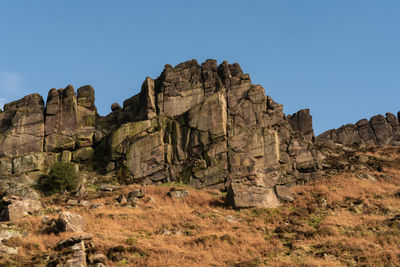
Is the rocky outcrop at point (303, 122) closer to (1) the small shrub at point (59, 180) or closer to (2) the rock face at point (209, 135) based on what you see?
(2) the rock face at point (209, 135)

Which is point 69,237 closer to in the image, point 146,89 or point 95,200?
point 95,200

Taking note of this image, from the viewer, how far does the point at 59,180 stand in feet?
146

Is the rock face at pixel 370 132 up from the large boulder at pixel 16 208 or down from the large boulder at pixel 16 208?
up

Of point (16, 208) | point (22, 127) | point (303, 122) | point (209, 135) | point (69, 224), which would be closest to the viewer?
point (69, 224)

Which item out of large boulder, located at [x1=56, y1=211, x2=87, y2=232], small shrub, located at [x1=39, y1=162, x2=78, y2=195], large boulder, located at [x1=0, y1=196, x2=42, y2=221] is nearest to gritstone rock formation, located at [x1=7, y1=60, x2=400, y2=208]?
small shrub, located at [x1=39, y1=162, x2=78, y2=195]

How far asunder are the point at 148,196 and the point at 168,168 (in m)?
8.99

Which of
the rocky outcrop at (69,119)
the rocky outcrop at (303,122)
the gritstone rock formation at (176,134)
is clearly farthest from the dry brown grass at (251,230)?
the rocky outcrop at (303,122)

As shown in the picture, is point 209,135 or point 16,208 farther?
point 209,135

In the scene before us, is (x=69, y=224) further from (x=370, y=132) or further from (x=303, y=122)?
(x=370, y=132)

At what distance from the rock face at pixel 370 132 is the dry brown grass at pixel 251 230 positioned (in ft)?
89.4

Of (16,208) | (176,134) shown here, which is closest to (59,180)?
(176,134)

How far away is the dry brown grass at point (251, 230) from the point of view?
22.5 meters

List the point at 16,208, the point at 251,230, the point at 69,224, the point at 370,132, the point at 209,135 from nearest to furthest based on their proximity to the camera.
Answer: the point at 69,224
the point at 251,230
the point at 16,208
the point at 209,135
the point at 370,132

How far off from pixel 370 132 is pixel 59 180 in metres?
48.3
